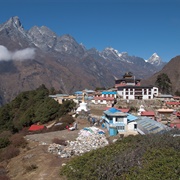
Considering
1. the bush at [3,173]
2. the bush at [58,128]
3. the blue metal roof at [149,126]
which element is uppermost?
the blue metal roof at [149,126]

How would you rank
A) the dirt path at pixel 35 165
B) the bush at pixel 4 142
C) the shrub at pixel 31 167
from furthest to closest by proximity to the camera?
the bush at pixel 4 142, the shrub at pixel 31 167, the dirt path at pixel 35 165

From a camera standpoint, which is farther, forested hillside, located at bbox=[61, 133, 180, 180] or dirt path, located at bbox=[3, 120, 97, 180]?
dirt path, located at bbox=[3, 120, 97, 180]

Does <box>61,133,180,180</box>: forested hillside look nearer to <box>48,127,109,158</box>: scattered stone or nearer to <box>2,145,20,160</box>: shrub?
<box>48,127,109,158</box>: scattered stone

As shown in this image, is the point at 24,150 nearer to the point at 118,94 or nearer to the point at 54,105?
the point at 54,105

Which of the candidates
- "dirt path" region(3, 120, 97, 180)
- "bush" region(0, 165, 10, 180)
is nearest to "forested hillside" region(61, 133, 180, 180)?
"dirt path" region(3, 120, 97, 180)

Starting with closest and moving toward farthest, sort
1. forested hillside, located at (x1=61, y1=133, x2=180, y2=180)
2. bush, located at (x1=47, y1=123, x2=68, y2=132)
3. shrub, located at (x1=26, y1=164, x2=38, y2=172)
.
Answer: forested hillside, located at (x1=61, y1=133, x2=180, y2=180) < shrub, located at (x1=26, y1=164, x2=38, y2=172) < bush, located at (x1=47, y1=123, x2=68, y2=132)

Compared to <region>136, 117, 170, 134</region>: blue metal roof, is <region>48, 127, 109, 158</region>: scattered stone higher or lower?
lower

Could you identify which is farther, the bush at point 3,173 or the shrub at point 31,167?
the shrub at point 31,167

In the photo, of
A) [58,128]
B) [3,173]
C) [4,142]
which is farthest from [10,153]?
[58,128]

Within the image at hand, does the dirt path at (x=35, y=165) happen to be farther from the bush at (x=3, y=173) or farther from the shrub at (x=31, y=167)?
the bush at (x=3, y=173)

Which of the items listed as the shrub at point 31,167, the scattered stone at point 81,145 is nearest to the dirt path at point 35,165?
the shrub at point 31,167

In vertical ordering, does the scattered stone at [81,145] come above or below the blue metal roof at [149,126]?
below

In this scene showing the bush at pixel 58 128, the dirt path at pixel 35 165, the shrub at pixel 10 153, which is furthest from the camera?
the bush at pixel 58 128

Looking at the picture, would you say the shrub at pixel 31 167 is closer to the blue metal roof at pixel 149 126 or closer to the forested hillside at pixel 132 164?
the forested hillside at pixel 132 164
